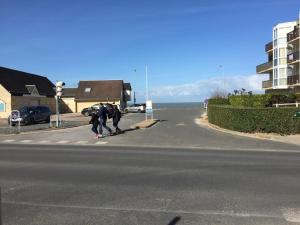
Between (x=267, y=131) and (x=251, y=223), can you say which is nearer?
(x=251, y=223)

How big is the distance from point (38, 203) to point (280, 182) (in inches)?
202

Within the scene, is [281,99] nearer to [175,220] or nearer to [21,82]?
[175,220]

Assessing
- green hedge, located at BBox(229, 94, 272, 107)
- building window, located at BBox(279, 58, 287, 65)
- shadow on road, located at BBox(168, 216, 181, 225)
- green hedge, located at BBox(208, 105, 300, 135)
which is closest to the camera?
shadow on road, located at BBox(168, 216, 181, 225)

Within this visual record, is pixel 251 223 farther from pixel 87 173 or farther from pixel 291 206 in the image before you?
pixel 87 173

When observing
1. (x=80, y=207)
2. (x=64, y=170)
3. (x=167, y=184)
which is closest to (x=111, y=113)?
(x=64, y=170)

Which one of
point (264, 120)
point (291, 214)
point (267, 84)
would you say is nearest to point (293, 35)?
point (267, 84)

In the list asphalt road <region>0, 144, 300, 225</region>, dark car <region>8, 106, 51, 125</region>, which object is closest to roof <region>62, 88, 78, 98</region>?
dark car <region>8, 106, 51, 125</region>

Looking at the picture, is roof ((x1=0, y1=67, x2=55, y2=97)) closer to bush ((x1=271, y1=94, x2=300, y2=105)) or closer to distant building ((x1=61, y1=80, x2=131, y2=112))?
distant building ((x1=61, y1=80, x2=131, y2=112))

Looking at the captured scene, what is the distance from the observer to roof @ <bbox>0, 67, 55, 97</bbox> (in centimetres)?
5339

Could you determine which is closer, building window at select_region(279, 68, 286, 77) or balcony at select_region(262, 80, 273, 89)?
building window at select_region(279, 68, 286, 77)

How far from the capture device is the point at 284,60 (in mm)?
60531

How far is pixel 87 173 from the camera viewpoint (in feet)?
36.6

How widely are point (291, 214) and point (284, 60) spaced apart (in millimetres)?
56385

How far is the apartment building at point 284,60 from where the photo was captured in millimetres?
55522
